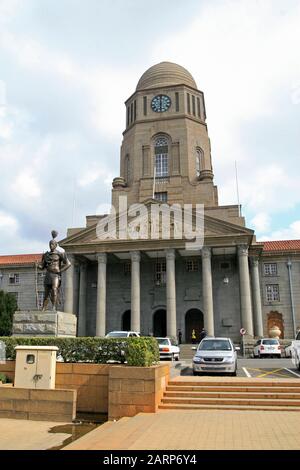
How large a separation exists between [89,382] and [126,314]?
105ft

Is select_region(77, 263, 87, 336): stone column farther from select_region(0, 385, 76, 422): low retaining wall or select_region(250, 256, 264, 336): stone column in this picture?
select_region(0, 385, 76, 422): low retaining wall

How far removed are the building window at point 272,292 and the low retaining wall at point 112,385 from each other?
33234 millimetres

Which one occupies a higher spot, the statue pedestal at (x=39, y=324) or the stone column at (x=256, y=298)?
the stone column at (x=256, y=298)

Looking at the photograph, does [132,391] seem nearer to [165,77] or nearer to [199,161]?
[199,161]

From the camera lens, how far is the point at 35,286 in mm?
49688

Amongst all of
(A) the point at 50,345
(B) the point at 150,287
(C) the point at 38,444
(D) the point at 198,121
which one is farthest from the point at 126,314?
(C) the point at 38,444

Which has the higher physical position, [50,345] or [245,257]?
[245,257]

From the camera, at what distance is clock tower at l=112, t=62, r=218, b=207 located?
4806 cm

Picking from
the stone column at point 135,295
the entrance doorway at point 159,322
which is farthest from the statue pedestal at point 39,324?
→ the entrance doorway at point 159,322

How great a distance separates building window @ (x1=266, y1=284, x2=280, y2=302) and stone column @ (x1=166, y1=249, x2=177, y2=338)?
11.9 metres

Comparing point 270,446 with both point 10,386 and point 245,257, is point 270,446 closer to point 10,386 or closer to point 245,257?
point 10,386

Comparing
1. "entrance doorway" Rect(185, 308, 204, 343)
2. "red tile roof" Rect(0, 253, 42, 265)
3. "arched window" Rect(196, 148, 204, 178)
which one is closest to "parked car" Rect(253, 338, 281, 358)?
"entrance doorway" Rect(185, 308, 204, 343)

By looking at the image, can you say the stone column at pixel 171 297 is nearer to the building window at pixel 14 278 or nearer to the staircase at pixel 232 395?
the building window at pixel 14 278

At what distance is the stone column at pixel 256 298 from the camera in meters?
40.5
